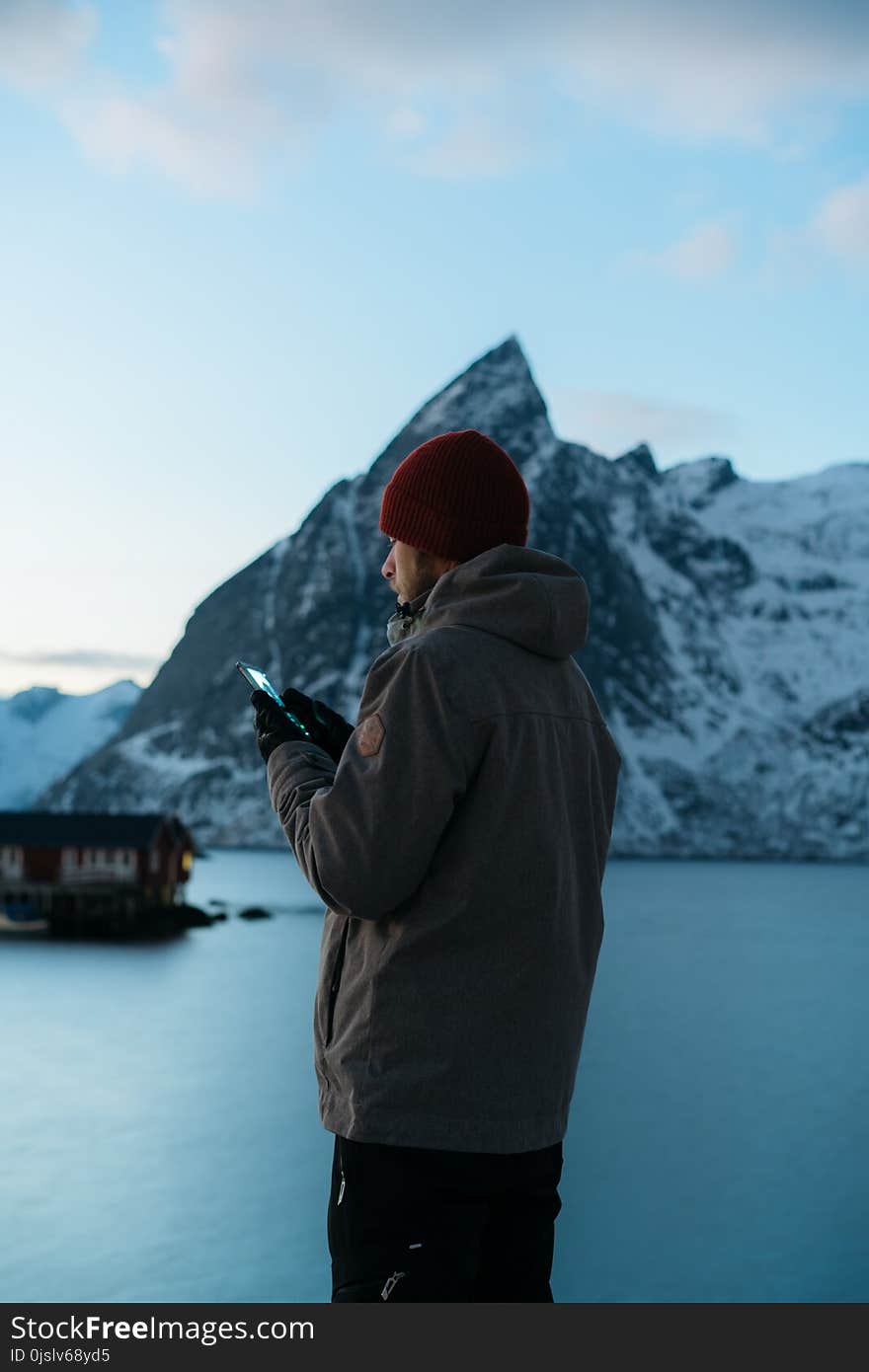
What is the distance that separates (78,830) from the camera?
57.4 metres

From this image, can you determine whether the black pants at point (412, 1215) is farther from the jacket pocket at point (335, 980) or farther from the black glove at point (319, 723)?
the black glove at point (319, 723)

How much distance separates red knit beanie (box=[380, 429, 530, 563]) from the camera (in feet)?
8.74

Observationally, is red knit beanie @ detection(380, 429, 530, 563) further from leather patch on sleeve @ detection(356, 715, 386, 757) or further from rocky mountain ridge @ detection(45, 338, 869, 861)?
rocky mountain ridge @ detection(45, 338, 869, 861)

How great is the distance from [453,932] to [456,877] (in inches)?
4.2

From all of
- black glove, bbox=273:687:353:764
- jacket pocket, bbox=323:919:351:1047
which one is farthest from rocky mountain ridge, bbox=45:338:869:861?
jacket pocket, bbox=323:919:351:1047

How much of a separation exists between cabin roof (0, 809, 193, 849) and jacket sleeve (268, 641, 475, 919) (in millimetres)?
55553

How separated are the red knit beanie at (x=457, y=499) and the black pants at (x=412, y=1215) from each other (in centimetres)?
122

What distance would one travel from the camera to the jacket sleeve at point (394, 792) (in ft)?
7.59

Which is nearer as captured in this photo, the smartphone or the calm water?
the smartphone

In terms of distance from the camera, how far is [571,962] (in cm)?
256

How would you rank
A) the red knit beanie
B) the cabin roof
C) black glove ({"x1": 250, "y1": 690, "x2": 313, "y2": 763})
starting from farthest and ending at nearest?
the cabin roof → black glove ({"x1": 250, "y1": 690, "x2": 313, "y2": 763}) → the red knit beanie

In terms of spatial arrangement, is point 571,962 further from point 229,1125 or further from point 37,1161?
point 229,1125

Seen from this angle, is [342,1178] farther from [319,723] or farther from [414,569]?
[414,569]

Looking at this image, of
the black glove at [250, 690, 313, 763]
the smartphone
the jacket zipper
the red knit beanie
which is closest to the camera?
the jacket zipper
